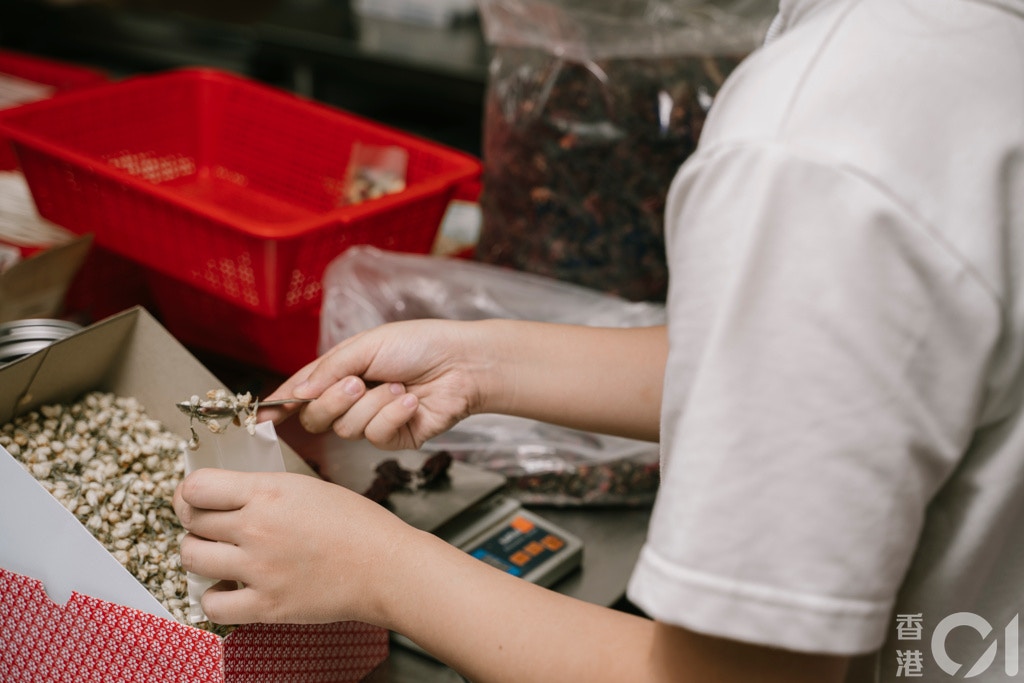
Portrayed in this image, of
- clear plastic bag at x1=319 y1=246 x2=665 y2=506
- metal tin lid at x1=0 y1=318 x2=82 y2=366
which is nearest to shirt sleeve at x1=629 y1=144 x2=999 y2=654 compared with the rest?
clear plastic bag at x1=319 y1=246 x2=665 y2=506

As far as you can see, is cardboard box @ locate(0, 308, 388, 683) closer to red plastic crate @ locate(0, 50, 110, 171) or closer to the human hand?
the human hand

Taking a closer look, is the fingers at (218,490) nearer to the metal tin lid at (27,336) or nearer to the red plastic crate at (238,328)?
the metal tin lid at (27,336)

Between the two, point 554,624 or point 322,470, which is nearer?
point 554,624

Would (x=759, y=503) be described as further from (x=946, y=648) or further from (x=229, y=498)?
(x=229, y=498)

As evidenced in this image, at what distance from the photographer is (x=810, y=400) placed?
54 cm

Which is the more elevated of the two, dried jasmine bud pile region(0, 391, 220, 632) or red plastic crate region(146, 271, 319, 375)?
dried jasmine bud pile region(0, 391, 220, 632)

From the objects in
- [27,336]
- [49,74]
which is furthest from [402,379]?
[49,74]

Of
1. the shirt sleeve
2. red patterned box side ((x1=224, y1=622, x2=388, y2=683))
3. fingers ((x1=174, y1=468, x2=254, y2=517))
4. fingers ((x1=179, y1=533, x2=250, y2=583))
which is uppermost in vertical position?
the shirt sleeve

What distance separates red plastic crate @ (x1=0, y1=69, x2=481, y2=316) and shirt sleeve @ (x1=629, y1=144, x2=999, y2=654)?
866 millimetres

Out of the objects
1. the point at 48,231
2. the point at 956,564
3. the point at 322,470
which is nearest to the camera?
the point at 956,564

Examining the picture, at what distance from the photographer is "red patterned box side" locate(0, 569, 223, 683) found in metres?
0.75

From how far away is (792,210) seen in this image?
54 centimetres

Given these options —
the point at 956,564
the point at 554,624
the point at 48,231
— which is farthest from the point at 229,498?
the point at 48,231

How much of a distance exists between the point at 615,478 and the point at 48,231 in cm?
106
